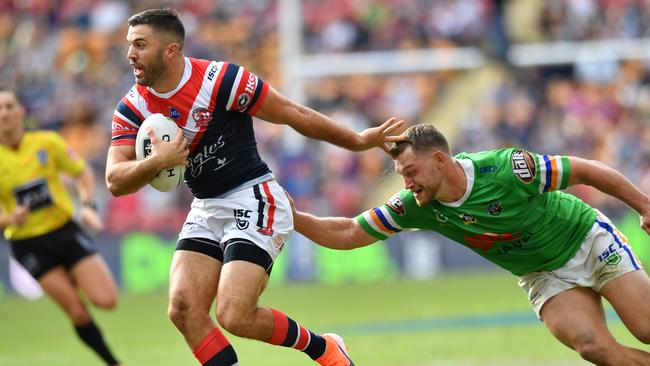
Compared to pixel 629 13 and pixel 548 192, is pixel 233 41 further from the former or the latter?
pixel 548 192

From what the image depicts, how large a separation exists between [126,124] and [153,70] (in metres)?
0.42

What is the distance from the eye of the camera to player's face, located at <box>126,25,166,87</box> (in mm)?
7555

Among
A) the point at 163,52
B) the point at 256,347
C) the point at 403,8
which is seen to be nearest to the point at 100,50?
the point at 403,8

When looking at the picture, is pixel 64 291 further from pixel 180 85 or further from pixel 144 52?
pixel 144 52

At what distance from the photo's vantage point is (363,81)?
24.1m

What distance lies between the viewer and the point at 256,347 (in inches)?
520

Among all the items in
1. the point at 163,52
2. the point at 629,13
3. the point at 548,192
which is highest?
the point at 629,13

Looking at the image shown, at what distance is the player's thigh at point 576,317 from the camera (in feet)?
25.1

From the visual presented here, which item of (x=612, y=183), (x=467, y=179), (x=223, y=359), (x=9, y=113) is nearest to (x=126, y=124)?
(x=223, y=359)

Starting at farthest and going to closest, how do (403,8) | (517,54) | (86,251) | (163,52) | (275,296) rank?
1. (403,8)
2. (517,54)
3. (275,296)
4. (86,251)
5. (163,52)

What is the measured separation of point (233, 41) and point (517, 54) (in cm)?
642

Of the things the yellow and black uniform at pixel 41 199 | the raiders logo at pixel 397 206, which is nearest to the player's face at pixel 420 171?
the raiders logo at pixel 397 206

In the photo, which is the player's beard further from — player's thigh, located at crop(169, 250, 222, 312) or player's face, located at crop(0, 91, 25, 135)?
player's face, located at crop(0, 91, 25, 135)

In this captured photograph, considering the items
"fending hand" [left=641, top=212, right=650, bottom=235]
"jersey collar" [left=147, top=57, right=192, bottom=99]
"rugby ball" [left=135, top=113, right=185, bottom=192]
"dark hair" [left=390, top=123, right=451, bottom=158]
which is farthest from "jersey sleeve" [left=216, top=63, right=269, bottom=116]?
"fending hand" [left=641, top=212, right=650, bottom=235]
